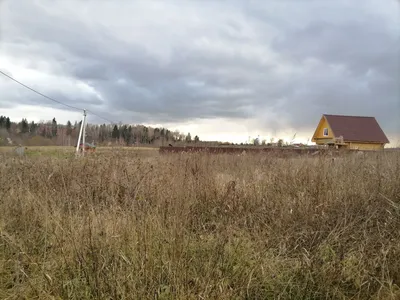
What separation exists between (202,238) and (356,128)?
39618 mm

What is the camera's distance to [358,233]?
3.36 metres

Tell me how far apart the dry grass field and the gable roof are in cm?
3475

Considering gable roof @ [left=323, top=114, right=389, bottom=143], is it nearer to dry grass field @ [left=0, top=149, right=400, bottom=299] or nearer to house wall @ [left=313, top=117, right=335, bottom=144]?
house wall @ [left=313, top=117, right=335, bottom=144]

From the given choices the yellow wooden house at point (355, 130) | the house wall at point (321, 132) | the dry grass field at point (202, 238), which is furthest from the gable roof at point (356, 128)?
the dry grass field at point (202, 238)

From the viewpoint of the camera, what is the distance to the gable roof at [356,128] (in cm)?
3538

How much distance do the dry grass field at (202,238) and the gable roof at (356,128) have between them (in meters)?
34.8

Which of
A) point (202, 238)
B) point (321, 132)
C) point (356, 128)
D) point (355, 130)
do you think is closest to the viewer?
point (202, 238)

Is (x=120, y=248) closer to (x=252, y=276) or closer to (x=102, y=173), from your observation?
(x=252, y=276)

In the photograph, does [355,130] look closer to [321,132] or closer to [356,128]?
[356,128]

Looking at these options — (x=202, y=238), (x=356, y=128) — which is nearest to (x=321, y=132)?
(x=356, y=128)

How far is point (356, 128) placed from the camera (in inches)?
1439

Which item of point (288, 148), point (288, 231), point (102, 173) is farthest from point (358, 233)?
point (288, 148)

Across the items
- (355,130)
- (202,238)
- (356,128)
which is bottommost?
(202,238)

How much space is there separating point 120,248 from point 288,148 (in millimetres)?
10804
